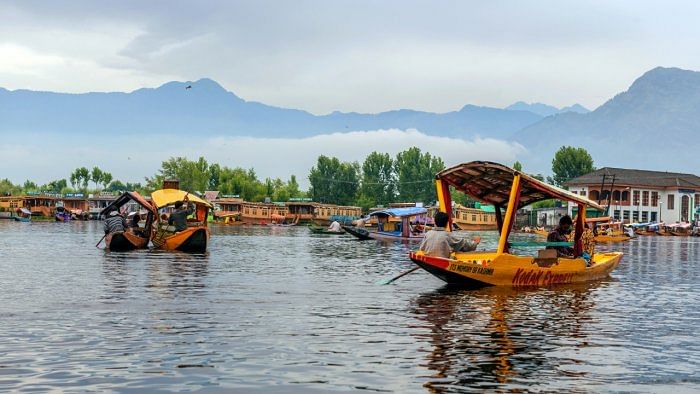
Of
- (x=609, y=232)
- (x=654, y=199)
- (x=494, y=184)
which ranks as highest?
(x=654, y=199)

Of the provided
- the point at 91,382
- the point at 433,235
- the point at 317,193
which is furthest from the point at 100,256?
the point at 317,193

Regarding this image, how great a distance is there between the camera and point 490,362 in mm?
13211

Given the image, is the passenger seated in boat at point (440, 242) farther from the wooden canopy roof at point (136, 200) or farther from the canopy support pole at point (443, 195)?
the wooden canopy roof at point (136, 200)

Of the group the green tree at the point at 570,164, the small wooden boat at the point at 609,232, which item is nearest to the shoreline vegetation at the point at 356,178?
the green tree at the point at 570,164

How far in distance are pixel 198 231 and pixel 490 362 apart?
A: 93.6 feet

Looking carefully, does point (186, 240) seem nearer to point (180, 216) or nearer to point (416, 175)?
point (180, 216)

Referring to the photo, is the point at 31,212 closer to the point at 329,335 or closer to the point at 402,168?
the point at 402,168

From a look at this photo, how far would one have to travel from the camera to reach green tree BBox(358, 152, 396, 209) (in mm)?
162125

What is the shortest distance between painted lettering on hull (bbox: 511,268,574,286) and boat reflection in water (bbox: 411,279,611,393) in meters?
0.50

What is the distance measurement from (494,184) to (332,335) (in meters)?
11.3

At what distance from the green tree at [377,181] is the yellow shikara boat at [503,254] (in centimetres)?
13214

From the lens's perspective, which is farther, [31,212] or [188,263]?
[31,212]

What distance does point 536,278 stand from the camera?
80.5 ft

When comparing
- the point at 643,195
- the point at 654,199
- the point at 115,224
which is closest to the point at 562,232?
the point at 115,224
